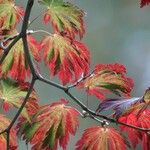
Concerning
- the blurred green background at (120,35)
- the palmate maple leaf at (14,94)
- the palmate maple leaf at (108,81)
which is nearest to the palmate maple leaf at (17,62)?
the palmate maple leaf at (14,94)

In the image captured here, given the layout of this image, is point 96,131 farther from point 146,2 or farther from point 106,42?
point 106,42

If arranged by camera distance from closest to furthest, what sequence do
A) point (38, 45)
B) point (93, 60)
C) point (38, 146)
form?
point (38, 146) → point (38, 45) → point (93, 60)

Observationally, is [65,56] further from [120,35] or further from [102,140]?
[120,35]

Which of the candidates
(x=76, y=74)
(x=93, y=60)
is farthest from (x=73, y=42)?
(x=93, y=60)

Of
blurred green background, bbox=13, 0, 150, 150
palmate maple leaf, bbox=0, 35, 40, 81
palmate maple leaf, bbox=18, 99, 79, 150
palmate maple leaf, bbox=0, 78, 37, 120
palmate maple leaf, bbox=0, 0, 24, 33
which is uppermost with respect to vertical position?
blurred green background, bbox=13, 0, 150, 150

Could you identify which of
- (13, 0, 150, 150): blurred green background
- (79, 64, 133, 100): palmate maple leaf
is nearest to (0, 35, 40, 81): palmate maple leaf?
(79, 64, 133, 100): palmate maple leaf

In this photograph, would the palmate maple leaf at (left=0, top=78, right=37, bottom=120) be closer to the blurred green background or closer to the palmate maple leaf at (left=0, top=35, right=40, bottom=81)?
the palmate maple leaf at (left=0, top=35, right=40, bottom=81)
